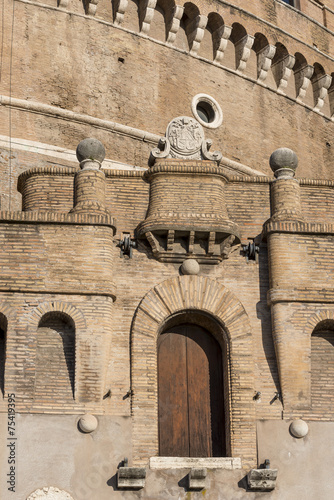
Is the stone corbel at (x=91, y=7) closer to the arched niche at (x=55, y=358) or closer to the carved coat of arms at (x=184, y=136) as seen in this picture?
the carved coat of arms at (x=184, y=136)

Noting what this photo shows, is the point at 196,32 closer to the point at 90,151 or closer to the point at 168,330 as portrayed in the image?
the point at 90,151

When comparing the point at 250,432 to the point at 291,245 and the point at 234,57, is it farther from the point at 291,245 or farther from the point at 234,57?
the point at 234,57

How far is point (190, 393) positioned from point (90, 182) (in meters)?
3.45

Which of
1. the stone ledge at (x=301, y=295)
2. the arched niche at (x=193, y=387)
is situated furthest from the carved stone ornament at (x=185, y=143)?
the arched niche at (x=193, y=387)

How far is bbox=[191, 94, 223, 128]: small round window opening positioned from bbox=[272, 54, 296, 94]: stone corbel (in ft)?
7.51

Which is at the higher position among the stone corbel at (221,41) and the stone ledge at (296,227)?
the stone corbel at (221,41)

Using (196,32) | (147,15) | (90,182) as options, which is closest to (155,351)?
(90,182)

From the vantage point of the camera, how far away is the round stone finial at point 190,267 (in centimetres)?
1445

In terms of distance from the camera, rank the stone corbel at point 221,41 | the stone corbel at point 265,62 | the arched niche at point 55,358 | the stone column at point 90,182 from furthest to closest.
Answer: the stone corbel at point 265,62
the stone corbel at point 221,41
the stone column at point 90,182
the arched niche at point 55,358

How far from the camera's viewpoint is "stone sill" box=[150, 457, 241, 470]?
523 inches

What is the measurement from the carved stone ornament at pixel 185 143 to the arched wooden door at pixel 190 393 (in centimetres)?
272

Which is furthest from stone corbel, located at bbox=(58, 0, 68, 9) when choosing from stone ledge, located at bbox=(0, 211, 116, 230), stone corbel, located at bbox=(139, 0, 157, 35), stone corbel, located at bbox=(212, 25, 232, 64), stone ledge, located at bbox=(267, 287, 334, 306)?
stone ledge, located at bbox=(267, 287, 334, 306)

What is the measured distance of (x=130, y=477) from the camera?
1296cm

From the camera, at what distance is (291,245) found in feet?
47.8
